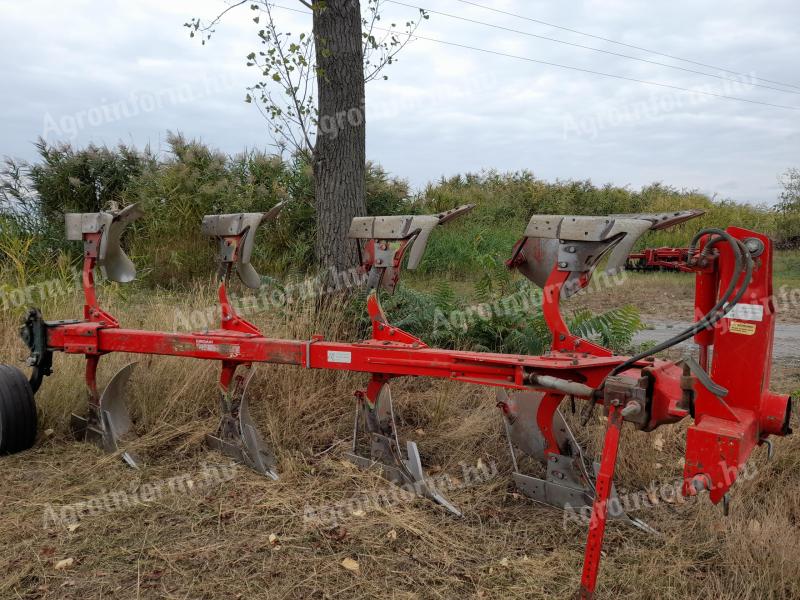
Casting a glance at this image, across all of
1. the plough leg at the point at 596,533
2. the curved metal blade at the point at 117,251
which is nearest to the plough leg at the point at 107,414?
the curved metal blade at the point at 117,251

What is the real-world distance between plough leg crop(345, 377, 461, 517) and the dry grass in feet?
0.32

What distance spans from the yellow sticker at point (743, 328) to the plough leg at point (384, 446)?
184 cm

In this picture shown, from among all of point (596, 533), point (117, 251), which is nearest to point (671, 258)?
point (596, 533)

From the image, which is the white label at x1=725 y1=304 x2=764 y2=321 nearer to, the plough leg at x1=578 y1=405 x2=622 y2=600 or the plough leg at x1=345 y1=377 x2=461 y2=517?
the plough leg at x1=578 y1=405 x2=622 y2=600

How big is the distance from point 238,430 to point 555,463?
6.46 ft

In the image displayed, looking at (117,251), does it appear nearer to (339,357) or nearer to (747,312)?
(339,357)

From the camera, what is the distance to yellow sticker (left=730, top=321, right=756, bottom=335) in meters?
2.39

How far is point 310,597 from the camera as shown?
266 cm

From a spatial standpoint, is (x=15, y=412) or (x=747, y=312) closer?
(x=747, y=312)

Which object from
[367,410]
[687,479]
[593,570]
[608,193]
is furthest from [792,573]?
[608,193]

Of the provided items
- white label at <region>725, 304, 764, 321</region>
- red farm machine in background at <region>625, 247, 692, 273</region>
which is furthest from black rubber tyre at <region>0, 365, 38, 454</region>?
white label at <region>725, 304, 764, 321</region>

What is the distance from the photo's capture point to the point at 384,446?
3.80 meters

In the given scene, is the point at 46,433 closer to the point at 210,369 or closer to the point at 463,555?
the point at 210,369

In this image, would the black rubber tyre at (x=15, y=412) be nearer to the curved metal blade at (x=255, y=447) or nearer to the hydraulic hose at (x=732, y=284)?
the curved metal blade at (x=255, y=447)
